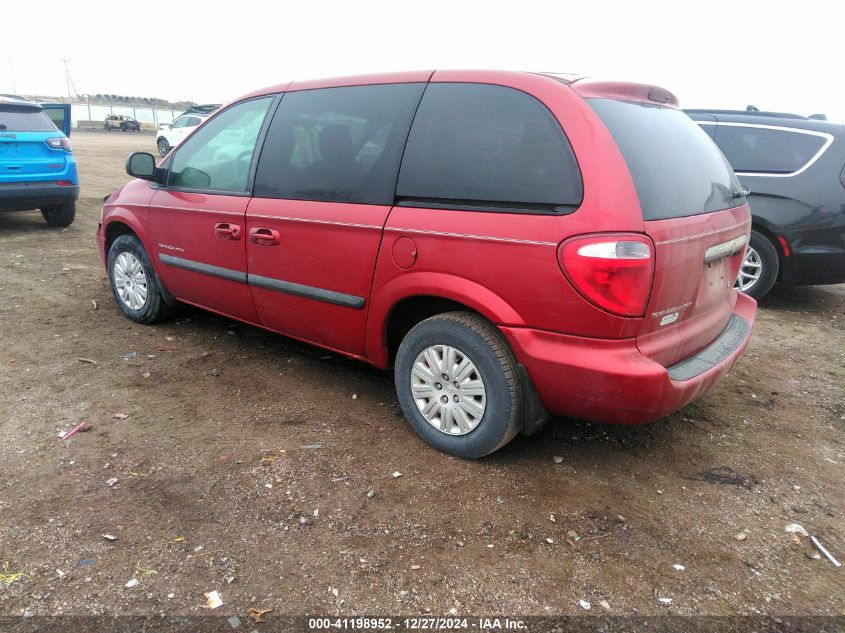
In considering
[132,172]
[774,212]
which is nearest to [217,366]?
[132,172]

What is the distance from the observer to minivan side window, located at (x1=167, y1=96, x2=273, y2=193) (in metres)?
3.75

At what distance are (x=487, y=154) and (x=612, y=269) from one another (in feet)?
2.56

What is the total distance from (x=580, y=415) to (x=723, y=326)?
1.07m

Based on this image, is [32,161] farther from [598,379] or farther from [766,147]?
[766,147]

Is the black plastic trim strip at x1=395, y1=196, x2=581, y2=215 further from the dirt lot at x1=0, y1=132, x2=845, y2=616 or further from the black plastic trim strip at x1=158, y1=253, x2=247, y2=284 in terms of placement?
the black plastic trim strip at x1=158, y1=253, x2=247, y2=284

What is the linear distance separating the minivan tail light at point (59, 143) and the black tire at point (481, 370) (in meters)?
6.93

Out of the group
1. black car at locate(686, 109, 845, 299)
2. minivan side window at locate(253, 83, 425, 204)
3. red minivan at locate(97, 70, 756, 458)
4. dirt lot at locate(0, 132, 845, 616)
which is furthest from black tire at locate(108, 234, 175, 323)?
black car at locate(686, 109, 845, 299)

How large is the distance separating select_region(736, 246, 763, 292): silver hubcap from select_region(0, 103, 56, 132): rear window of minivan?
828 centimetres

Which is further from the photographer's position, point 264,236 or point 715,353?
point 264,236

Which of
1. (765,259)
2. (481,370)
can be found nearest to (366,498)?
(481,370)

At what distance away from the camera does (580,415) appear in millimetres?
2637

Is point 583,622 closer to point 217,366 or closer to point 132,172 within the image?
point 217,366

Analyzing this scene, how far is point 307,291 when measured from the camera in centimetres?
335

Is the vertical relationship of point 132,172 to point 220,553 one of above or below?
above
